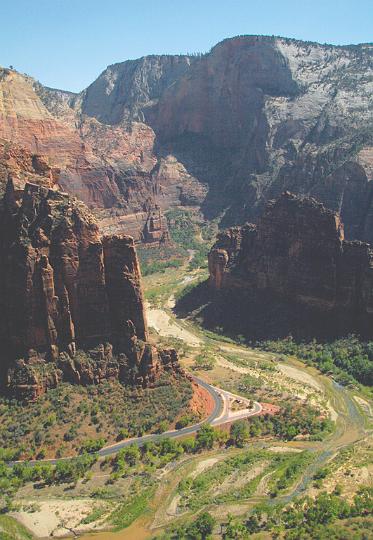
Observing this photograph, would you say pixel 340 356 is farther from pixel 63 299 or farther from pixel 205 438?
pixel 63 299

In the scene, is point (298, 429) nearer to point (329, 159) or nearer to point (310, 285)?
point (310, 285)

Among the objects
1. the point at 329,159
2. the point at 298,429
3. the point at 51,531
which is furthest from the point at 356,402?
the point at 329,159

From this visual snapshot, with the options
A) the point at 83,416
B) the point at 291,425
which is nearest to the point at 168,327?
the point at 291,425

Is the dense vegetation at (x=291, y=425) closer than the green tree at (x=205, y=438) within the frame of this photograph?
No

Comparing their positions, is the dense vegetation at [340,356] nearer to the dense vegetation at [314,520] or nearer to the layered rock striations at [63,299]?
the layered rock striations at [63,299]

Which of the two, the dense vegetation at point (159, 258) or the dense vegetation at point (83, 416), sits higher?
the dense vegetation at point (159, 258)

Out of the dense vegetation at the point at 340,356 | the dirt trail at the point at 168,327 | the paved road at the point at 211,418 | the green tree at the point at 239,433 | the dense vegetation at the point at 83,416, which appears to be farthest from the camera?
the dirt trail at the point at 168,327

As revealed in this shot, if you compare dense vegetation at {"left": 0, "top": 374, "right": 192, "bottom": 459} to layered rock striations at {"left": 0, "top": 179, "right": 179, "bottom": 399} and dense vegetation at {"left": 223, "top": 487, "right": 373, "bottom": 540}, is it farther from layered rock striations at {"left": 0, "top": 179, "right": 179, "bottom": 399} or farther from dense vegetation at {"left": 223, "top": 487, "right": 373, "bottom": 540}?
dense vegetation at {"left": 223, "top": 487, "right": 373, "bottom": 540}

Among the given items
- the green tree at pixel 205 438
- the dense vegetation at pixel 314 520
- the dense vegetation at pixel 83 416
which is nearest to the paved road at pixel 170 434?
the dense vegetation at pixel 83 416
